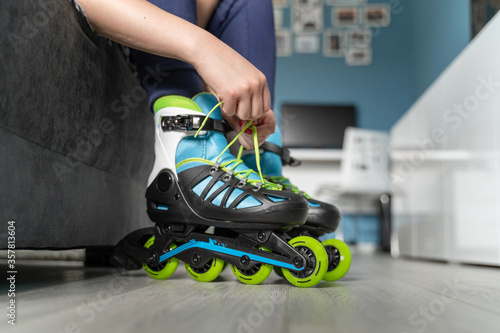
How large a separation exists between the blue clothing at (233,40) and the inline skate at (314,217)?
16cm

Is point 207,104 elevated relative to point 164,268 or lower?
elevated

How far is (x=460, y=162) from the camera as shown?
1.55 meters

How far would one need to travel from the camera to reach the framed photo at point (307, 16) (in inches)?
178

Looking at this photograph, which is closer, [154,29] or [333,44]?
[154,29]

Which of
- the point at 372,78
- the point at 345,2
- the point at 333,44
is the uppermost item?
the point at 345,2

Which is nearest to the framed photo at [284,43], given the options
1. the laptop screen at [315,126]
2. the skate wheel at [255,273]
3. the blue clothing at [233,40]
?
the laptop screen at [315,126]

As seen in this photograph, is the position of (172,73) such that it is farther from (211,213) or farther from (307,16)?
(307,16)

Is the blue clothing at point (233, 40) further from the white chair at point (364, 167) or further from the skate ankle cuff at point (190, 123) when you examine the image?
the white chair at point (364, 167)

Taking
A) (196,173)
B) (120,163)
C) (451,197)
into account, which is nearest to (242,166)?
(196,173)

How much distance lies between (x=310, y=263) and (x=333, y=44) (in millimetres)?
4096

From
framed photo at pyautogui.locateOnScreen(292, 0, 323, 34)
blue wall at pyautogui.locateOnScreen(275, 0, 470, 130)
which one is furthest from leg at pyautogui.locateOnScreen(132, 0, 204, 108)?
framed photo at pyautogui.locateOnScreen(292, 0, 323, 34)

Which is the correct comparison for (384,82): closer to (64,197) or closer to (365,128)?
(365,128)

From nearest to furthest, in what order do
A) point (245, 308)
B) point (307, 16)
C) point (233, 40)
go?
point (245, 308) → point (233, 40) → point (307, 16)

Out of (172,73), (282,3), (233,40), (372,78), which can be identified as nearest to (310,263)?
(172,73)
